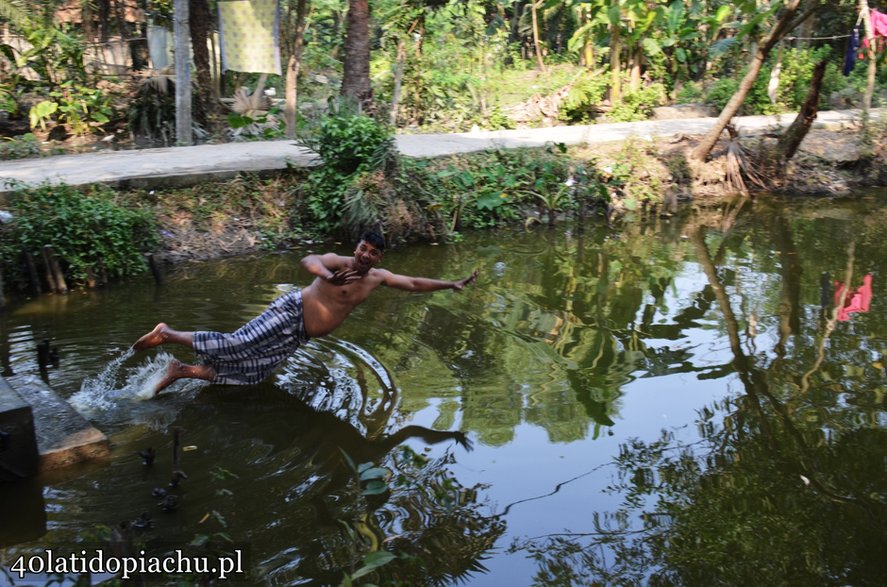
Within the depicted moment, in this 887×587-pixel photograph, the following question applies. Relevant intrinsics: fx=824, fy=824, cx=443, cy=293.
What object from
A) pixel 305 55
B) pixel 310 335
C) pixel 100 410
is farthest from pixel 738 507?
pixel 305 55

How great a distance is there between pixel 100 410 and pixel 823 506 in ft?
14.7

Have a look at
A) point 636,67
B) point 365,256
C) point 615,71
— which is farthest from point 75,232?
point 636,67

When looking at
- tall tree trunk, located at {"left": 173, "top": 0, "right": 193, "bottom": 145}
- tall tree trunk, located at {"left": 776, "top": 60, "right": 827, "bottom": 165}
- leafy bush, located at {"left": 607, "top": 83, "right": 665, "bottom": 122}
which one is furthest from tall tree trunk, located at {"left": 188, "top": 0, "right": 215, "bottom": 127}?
tall tree trunk, located at {"left": 776, "top": 60, "right": 827, "bottom": 165}

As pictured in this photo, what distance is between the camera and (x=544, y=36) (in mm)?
24312

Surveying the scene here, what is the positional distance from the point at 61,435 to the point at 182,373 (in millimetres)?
987

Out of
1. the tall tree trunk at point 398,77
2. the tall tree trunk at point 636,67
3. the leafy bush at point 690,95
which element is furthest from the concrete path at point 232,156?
the leafy bush at point 690,95

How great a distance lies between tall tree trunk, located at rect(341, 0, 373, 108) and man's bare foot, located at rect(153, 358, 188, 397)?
744cm

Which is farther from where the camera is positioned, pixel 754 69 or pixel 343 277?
pixel 754 69

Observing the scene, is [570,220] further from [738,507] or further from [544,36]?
[544,36]

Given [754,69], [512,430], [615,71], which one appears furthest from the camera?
[615,71]

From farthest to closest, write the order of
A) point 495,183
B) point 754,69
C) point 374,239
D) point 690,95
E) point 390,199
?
point 690,95 < point 754,69 < point 495,183 < point 390,199 < point 374,239

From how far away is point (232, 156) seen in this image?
10.8 meters

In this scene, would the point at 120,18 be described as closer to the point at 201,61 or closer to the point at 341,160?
the point at 201,61

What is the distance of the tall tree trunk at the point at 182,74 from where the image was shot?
35.8ft
